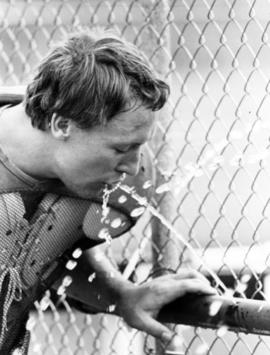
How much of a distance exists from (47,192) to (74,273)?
426 mm

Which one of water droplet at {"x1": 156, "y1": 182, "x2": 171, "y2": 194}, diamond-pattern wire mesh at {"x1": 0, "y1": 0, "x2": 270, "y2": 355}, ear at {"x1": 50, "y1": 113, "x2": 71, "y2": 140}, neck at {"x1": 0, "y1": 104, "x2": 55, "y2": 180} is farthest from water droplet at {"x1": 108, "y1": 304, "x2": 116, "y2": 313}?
water droplet at {"x1": 156, "y1": 182, "x2": 171, "y2": 194}

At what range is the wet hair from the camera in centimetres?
279

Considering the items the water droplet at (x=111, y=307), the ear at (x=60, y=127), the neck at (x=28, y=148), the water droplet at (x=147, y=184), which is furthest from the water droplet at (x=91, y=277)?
the ear at (x=60, y=127)

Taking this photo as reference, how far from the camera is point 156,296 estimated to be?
9.40 ft

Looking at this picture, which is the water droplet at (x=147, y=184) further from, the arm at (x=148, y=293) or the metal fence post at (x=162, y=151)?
the metal fence post at (x=162, y=151)

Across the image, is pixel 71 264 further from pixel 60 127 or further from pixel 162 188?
pixel 162 188

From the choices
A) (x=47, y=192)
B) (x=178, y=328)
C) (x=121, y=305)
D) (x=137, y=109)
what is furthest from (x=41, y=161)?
Answer: (x=178, y=328)

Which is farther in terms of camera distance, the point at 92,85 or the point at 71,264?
the point at 71,264

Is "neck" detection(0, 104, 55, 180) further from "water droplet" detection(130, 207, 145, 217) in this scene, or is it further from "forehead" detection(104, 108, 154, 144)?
"water droplet" detection(130, 207, 145, 217)

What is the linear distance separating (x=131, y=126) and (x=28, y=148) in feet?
1.12

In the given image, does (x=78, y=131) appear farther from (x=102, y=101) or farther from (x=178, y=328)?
(x=178, y=328)

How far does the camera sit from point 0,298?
9.87 ft

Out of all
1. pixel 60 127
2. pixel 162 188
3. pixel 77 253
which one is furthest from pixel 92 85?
pixel 162 188

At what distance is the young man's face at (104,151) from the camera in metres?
2.77
